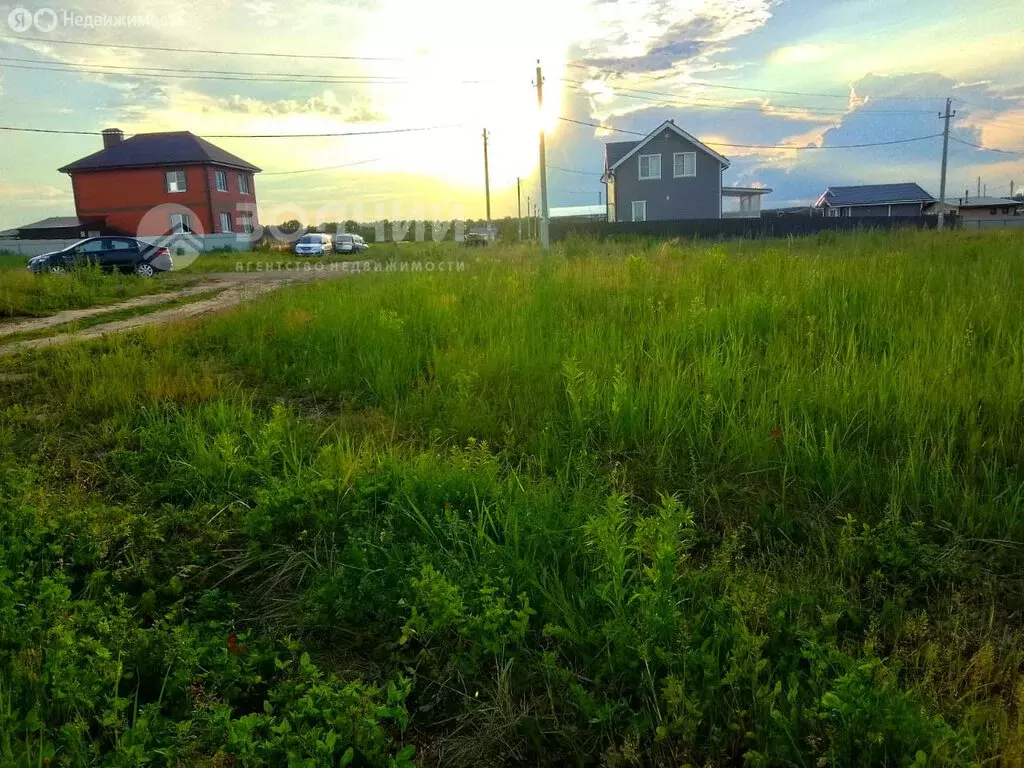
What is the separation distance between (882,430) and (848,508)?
81 cm

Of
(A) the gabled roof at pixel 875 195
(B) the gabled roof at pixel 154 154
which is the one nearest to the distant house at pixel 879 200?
(A) the gabled roof at pixel 875 195

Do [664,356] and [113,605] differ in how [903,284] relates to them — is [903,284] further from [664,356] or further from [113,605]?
[113,605]

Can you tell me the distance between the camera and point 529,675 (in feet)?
7.38

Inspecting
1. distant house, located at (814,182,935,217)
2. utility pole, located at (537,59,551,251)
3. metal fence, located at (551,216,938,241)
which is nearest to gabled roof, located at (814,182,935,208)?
distant house, located at (814,182,935,217)

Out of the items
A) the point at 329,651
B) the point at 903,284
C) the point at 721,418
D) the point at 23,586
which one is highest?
the point at 903,284

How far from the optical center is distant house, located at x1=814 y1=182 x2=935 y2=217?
5172cm

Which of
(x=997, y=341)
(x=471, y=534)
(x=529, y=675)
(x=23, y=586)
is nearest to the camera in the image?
(x=529, y=675)

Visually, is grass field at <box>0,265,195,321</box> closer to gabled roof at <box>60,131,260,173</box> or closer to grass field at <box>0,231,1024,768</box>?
grass field at <box>0,231,1024,768</box>

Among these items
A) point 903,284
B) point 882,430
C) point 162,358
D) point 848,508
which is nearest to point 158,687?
point 848,508

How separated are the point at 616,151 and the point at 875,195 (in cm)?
2506

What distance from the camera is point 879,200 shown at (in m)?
52.6

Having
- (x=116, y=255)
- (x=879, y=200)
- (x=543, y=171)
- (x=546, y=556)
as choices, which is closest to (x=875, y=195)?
(x=879, y=200)

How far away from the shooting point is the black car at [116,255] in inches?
832

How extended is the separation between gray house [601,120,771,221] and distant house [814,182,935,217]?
63.0 ft
